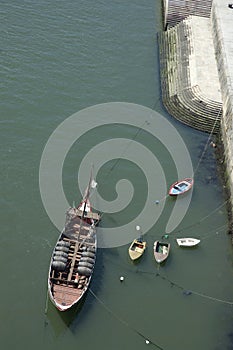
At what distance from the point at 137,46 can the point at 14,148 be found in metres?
28.7

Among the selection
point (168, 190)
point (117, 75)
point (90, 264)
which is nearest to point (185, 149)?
point (168, 190)

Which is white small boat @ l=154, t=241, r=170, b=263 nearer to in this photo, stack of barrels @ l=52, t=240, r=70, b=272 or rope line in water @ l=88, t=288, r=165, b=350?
rope line in water @ l=88, t=288, r=165, b=350

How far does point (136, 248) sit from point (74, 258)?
20.3ft

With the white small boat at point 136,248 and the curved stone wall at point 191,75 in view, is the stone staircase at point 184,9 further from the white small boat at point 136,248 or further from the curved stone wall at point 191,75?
the white small boat at point 136,248

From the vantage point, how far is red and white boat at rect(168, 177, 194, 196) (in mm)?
54281

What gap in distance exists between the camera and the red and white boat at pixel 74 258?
4306 centimetres

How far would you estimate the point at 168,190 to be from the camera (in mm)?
55000

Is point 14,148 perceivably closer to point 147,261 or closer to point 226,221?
point 147,261

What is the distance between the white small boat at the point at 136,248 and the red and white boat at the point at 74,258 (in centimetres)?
352

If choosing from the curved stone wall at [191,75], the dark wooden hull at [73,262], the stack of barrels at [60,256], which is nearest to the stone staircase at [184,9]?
the curved stone wall at [191,75]

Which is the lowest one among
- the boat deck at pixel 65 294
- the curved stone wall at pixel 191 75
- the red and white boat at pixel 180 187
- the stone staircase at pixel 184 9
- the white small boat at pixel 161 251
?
the boat deck at pixel 65 294

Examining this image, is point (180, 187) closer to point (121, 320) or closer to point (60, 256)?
point (60, 256)

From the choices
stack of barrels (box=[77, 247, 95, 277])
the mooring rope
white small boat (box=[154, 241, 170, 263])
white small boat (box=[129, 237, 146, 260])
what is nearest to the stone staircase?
white small boat (box=[154, 241, 170, 263])

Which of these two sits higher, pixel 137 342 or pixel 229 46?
pixel 229 46
